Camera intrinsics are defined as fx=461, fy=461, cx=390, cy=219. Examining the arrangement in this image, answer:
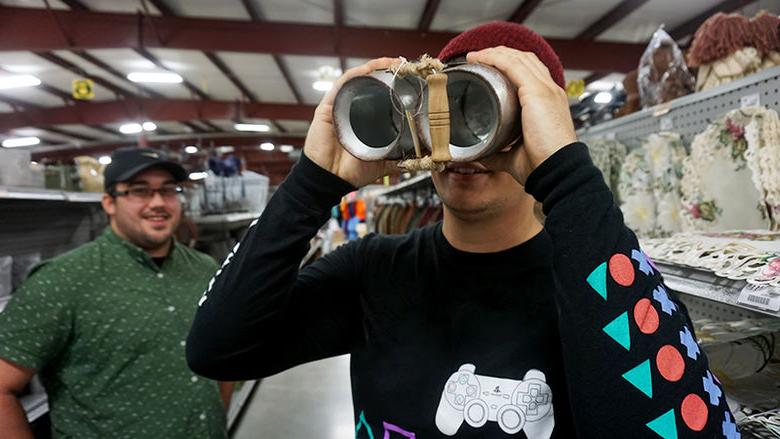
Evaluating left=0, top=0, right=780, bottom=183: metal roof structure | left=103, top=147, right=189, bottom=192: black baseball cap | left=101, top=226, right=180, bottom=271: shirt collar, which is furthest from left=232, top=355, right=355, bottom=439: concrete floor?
left=0, top=0, right=780, bottom=183: metal roof structure

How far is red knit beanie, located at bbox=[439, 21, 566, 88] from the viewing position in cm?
85

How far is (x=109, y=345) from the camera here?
168 centimetres

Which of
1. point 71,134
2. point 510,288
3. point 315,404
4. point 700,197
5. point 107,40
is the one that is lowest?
point 315,404

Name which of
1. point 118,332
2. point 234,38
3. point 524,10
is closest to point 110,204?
point 118,332

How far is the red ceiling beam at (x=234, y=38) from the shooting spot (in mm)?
6121

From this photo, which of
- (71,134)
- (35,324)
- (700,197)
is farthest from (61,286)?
(71,134)

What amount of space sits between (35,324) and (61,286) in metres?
0.15

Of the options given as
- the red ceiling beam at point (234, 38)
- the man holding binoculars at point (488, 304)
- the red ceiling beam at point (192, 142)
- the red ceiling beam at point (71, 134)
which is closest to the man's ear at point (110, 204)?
the man holding binoculars at point (488, 304)

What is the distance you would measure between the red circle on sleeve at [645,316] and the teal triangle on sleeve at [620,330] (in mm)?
15

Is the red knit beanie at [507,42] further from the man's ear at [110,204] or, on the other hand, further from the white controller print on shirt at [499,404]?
the man's ear at [110,204]

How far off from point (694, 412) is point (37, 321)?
1831 mm

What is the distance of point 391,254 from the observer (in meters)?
0.93

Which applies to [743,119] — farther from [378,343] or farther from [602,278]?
[378,343]

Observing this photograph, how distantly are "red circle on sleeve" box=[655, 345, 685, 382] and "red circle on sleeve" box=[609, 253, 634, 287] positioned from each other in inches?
3.3
